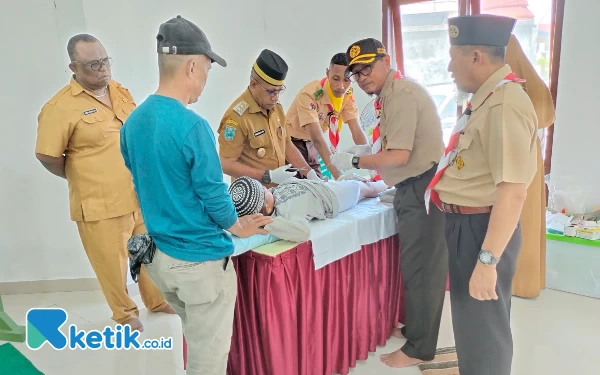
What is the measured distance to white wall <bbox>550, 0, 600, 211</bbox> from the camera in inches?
117

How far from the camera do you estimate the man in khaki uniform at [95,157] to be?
2410mm

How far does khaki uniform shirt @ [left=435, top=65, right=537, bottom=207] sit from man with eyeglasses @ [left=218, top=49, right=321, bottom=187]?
1.05m

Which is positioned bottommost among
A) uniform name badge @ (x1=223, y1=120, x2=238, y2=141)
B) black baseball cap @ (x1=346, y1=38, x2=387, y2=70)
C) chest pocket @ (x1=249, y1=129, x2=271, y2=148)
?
chest pocket @ (x1=249, y1=129, x2=271, y2=148)

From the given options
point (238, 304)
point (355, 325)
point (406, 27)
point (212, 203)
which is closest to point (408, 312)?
point (355, 325)

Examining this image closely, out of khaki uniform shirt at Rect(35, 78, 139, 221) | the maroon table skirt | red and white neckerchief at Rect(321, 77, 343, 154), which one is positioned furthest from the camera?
red and white neckerchief at Rect(321, 77, 343, 154)

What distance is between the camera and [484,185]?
153 cm

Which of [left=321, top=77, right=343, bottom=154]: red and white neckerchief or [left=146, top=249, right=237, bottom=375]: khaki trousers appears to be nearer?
[left=146, top=249, right=237, bottom=375]: khaki trousers

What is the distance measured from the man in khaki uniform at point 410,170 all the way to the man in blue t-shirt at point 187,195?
0.83m

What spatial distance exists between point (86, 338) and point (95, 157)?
1.08 meters

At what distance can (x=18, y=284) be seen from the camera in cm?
A: 333

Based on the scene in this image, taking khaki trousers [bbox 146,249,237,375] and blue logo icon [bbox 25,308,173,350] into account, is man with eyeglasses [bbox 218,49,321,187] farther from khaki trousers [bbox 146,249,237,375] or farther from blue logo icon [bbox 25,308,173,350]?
blue logo icon [bbox 25,308,173,350]

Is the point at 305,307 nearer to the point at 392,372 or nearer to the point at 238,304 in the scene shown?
the point at 238,304

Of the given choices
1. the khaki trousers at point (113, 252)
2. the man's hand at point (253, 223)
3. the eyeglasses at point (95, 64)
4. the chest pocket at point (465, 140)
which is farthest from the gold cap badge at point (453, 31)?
the khaki trousers at point (113, 252)

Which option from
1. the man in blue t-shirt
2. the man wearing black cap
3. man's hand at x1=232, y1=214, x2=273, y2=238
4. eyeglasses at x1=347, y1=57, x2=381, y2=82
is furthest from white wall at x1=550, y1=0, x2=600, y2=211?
the man in blue t-shirt
